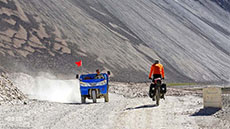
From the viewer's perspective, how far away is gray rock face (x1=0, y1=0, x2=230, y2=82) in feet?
144

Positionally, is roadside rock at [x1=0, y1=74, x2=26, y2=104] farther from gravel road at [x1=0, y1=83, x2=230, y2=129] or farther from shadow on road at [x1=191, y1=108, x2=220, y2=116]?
shadow on road at [x1=191, y1=108, x2=220, y2=116]

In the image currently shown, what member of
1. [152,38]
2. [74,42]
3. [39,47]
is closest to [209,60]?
[152,38]

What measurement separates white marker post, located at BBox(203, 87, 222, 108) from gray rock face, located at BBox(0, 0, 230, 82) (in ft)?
92.6

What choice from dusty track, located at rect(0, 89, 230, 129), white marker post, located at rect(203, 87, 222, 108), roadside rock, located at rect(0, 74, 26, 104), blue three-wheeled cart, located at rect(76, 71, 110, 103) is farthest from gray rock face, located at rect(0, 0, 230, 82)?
white marker post, located at rect(203, 87, 222, 108)

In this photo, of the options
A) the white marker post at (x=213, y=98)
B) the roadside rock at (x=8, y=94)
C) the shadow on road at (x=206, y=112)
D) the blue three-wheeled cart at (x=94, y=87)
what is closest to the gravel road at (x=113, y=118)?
the shadow on road at (x=206, y=112)

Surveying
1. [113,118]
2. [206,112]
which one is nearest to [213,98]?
[206,112]

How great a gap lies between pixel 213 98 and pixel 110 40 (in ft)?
132

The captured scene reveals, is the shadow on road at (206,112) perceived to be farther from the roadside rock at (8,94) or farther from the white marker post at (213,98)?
the roadside rock at (8,94)

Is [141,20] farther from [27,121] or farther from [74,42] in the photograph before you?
[27,121]

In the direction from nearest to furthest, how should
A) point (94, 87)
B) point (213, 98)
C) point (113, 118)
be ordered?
point (113, 118) < point (213, 98) < point (94, 87)

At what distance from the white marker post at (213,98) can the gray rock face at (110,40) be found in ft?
92.6

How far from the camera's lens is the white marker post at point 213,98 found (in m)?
13.8

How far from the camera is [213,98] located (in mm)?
13945

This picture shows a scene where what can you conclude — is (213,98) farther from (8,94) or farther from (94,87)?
(8,94)
